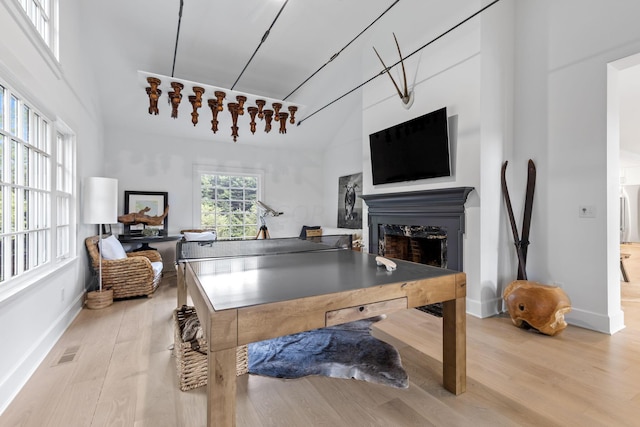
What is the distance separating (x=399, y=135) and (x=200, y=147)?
3.74 metres

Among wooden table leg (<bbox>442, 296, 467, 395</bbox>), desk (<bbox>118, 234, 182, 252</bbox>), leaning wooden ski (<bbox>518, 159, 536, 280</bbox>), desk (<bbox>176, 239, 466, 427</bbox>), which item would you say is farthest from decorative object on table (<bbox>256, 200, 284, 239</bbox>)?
wooden table leg (<bbox>442, 296, 467, 395</bbox>)

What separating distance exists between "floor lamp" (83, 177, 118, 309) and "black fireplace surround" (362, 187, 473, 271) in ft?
9.98

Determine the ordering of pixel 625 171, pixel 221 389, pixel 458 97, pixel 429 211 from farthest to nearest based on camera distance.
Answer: pixel 625 171 < pixel 429 211 < pixel 458 97 < pixel 221 389

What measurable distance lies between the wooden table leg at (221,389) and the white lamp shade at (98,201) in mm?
2917

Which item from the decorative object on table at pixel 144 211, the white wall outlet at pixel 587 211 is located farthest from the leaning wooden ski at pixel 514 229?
the decorative object on table at pixel 144 211

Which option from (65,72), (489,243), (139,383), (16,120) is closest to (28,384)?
(139,383)

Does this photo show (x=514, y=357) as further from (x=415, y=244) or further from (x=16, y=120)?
(x=16, y=120)

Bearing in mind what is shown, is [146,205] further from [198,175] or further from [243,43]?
[243,43]

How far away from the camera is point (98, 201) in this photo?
3.22 m

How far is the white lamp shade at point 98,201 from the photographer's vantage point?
3.19m

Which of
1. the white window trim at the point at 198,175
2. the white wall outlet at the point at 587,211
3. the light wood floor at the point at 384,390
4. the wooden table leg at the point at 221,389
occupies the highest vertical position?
the white window trim at the point at 198,175

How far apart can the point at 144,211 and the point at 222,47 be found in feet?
9.53

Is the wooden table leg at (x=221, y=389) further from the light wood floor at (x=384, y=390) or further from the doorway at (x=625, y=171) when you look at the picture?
the doorway at (x=625, y=171)

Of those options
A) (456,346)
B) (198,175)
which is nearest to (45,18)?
(198,175)
